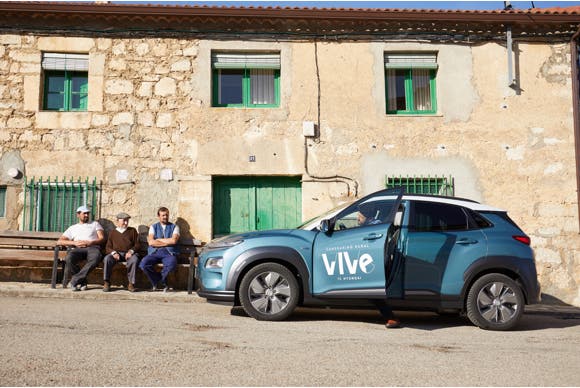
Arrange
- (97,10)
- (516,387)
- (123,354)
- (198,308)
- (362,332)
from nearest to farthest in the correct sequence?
1. (516,387)
2. (123,354)
3. (362,332)
4. (198,308)
5. (97,10)

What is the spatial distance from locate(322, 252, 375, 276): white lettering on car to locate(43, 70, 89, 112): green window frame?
682cm

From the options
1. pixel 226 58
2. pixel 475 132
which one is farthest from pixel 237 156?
pixel 475 132

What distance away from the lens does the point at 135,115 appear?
11367 mm

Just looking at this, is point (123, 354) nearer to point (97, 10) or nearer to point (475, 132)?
point (97, 10)

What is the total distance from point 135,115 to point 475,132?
6.85m

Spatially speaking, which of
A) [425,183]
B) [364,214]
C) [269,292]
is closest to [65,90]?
[269,292]

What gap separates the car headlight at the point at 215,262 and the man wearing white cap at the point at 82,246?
3.07 meters

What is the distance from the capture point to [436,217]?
24.7 feet

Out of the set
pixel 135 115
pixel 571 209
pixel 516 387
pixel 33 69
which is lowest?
pixel 516 387

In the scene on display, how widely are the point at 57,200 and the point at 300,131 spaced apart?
492cm

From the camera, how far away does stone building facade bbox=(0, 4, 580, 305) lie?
11.2 m

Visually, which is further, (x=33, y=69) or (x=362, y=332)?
(x=33, y=69)

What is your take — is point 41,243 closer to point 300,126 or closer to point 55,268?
point 55,268

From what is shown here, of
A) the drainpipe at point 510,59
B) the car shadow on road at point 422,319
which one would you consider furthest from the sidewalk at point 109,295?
the drainpipe at point 510,59
